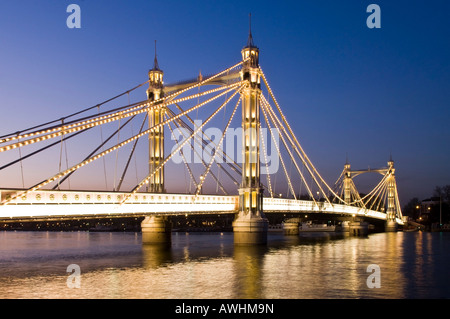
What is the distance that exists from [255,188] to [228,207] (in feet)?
10.5

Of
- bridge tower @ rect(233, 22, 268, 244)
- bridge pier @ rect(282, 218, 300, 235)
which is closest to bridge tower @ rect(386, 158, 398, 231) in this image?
bridge pier @ rect(282, 218, 300, 235)

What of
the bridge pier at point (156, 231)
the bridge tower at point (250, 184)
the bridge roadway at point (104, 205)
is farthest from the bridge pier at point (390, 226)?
the bridge pier at point (156, 231)

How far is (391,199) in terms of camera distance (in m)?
121

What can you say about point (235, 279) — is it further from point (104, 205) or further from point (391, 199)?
point (391, 199)

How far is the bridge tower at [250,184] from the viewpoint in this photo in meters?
49.3

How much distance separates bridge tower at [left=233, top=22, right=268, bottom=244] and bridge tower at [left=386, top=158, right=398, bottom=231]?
7367cm

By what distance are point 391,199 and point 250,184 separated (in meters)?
81.0

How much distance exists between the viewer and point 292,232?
10456 centimetres

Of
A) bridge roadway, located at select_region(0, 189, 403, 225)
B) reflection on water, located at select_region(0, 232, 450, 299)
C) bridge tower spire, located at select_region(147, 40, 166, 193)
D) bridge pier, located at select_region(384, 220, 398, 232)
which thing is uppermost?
bridge tower spire, located at select_region(147, 40, 166, 193)

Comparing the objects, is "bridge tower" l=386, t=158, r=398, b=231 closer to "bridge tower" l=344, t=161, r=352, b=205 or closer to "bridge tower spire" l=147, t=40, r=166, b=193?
"bridge tower" l=344, t=161, r=352, b=205

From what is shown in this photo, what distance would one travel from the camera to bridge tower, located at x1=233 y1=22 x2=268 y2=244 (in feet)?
162

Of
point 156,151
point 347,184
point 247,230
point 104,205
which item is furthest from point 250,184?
point 347,184
